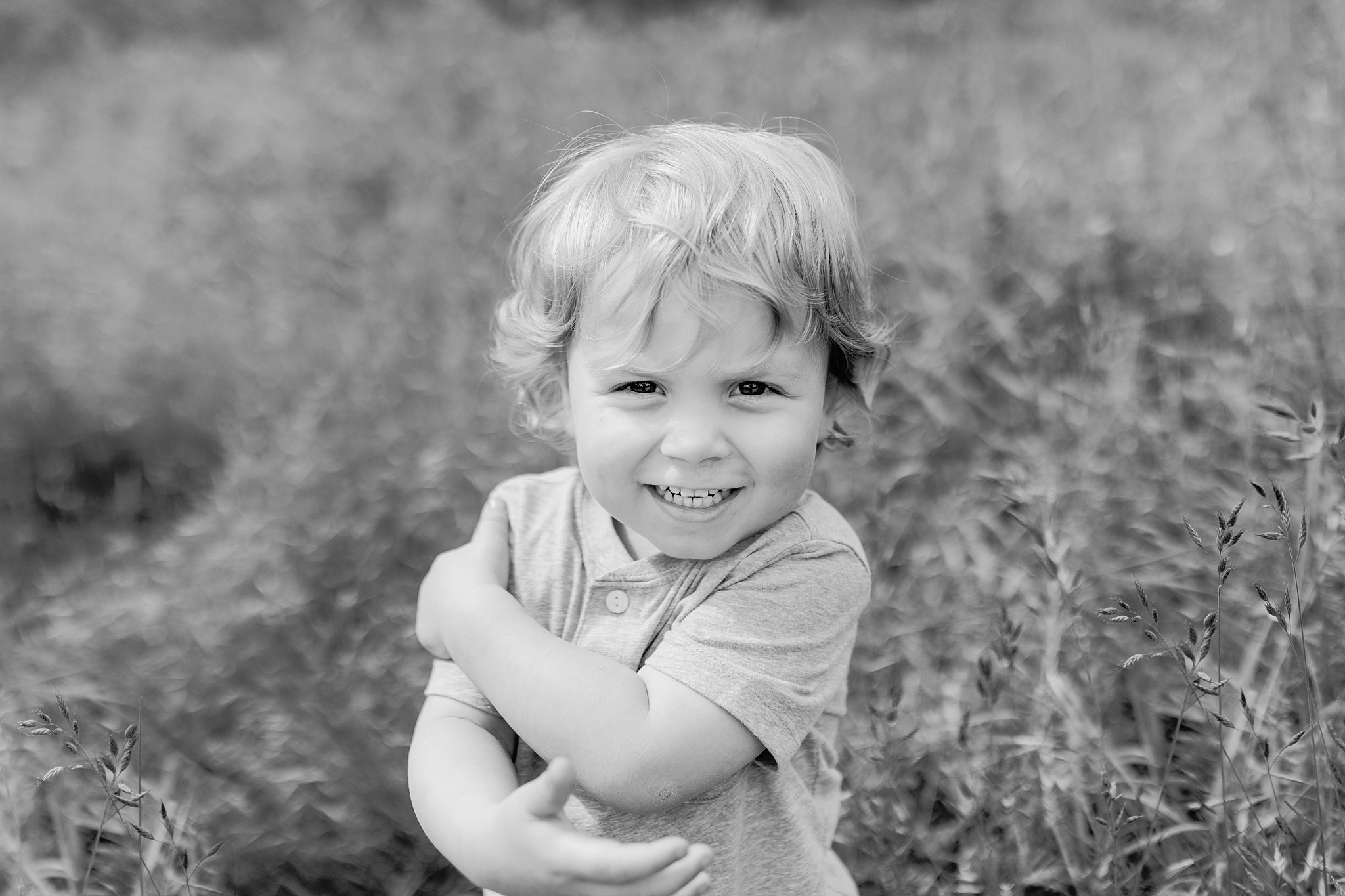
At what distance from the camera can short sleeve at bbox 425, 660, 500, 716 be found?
60.5 inches

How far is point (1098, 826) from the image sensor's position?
1.77 metres

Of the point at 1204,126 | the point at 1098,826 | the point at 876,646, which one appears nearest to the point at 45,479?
the point at 876,646

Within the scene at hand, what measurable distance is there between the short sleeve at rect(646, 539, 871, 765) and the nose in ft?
0.55

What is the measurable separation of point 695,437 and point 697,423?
0.05 ft

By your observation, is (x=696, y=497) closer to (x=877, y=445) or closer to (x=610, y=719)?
(x=610, y=719)

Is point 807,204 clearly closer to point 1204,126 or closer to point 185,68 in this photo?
point 1204,126

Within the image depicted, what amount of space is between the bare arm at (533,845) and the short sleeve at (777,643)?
18 centimetres

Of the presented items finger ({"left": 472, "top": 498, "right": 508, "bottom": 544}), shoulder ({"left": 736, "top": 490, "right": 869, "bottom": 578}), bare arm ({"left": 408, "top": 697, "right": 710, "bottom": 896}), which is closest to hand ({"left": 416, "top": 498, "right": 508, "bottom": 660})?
finger ({"left": 472, "top": 498, "right": 508, "bottom": 544})

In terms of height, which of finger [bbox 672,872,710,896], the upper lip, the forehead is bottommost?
finger [bbox 672,872,710,896]

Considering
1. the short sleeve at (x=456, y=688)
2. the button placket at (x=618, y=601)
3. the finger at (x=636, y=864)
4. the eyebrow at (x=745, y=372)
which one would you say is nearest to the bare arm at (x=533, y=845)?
the finger at (x=636, y=864)

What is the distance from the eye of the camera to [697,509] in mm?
1435

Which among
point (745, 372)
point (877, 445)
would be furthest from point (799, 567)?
point (877, 445)

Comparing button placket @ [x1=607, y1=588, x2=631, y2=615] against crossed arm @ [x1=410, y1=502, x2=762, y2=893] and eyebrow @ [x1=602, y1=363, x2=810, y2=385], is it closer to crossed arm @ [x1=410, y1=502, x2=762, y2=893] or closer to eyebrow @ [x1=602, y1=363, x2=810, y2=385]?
crossed arm @ [x1=410, y1=502, x2=762, y2=893]

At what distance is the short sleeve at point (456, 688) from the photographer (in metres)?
1.54
